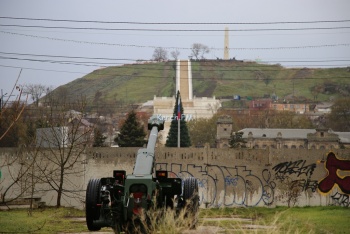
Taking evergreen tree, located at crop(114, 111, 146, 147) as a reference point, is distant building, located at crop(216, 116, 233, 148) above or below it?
above

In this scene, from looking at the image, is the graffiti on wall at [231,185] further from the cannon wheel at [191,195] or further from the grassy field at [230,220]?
the cannon wheel at [191,195]

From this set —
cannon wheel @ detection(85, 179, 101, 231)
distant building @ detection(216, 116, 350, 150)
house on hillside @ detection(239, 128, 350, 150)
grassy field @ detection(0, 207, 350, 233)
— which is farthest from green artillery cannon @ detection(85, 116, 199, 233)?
house on hillside @ detection(239, 128, 350, 150)

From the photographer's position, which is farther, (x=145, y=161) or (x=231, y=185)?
(x=231, y=185)

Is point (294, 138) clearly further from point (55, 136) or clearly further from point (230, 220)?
point (230, 220)

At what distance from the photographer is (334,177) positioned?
→ 32875 mm

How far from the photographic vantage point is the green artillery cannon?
16.8 meters

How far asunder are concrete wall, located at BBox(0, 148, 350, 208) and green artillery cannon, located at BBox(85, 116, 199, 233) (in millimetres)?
13566

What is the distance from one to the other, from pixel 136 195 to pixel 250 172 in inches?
668

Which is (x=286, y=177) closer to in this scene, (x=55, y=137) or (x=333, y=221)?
(x=333, y=221)

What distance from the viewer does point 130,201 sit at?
1675 cm

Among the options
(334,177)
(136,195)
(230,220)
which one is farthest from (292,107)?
(136,195)

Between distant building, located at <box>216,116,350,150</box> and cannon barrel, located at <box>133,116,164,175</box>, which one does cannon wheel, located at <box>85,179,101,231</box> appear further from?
distant building, located at <box>216,116,350,150</box>

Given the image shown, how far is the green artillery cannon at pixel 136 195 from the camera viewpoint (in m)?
16.8

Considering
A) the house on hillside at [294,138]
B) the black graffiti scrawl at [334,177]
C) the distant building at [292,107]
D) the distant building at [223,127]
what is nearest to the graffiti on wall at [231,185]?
the black graffiti scrawl at [334,177]
